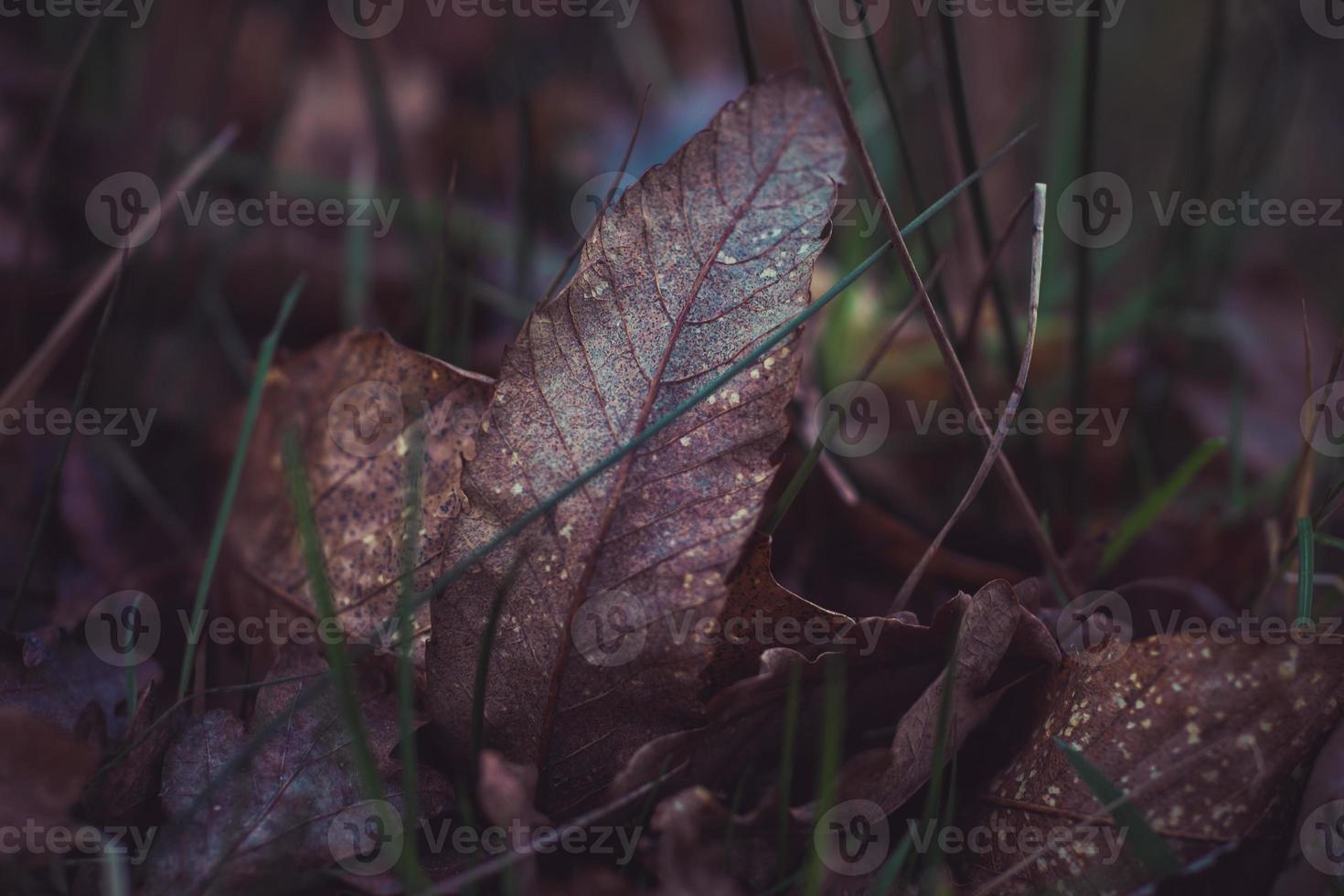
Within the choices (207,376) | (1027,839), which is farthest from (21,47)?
(1027,839)

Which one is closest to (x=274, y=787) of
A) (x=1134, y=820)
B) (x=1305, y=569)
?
(x=1134, y=820)

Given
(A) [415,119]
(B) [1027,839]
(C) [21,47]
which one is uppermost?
(C) [21,47]

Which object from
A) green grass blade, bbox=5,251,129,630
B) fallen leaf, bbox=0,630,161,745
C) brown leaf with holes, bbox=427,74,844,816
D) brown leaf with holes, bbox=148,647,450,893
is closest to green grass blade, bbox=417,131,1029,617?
brown leaf with holes, bbox=427,74,844,816

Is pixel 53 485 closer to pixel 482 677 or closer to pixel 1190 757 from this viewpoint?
pixel 482 677

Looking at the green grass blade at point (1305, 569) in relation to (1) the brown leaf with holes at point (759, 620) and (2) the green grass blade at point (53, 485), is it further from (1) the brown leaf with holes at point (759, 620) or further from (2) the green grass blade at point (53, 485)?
Result: (2) the green grass blade at point (53, 485)

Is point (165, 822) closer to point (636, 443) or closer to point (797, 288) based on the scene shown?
point (636, 443)

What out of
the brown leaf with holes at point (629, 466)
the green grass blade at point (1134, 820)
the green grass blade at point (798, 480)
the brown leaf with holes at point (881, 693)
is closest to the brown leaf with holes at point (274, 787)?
the brown leaf with holes at point (629, 466)

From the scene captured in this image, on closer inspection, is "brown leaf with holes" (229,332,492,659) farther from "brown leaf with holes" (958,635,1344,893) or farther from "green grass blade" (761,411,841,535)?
"brown leaf with holes" (958,635,1344,893)
